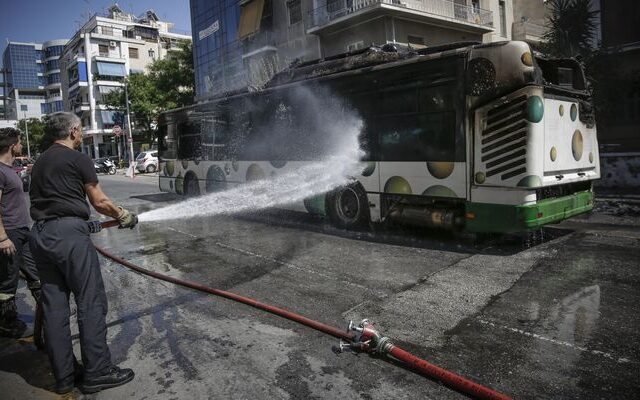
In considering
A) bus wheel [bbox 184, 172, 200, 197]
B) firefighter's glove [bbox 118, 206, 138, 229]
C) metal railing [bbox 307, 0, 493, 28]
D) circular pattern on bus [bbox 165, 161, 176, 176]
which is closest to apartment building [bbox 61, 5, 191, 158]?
metal railing [bbox 307, 0, 493, 28]

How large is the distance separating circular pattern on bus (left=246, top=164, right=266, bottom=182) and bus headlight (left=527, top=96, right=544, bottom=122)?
5.84 meters

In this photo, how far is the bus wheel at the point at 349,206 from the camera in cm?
826

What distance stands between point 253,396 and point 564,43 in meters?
16.6

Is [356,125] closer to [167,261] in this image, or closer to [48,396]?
[167,261]

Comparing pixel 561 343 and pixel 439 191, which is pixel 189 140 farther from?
pixel 561 343

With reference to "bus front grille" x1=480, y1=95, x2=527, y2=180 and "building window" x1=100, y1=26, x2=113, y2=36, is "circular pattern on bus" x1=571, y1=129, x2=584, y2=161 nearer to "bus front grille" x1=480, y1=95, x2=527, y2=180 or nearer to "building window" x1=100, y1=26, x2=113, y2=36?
"bus front grille" x1=480, y1=95, x2=527, y2=180

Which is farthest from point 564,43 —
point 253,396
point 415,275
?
point 253,396

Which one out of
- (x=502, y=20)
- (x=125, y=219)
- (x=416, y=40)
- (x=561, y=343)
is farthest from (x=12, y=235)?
(x=502, y=20)

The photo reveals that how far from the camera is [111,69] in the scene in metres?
58.0

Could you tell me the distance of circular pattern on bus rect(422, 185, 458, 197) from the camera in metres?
6.83

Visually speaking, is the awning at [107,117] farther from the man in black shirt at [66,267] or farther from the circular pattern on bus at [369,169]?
the man in black shirt at [66,267]

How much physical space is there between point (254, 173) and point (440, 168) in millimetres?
4876

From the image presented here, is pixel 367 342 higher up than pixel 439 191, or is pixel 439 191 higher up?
pixel 439 191

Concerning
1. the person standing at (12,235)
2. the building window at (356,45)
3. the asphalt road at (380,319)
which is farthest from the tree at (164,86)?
the person standing at (12,235)
